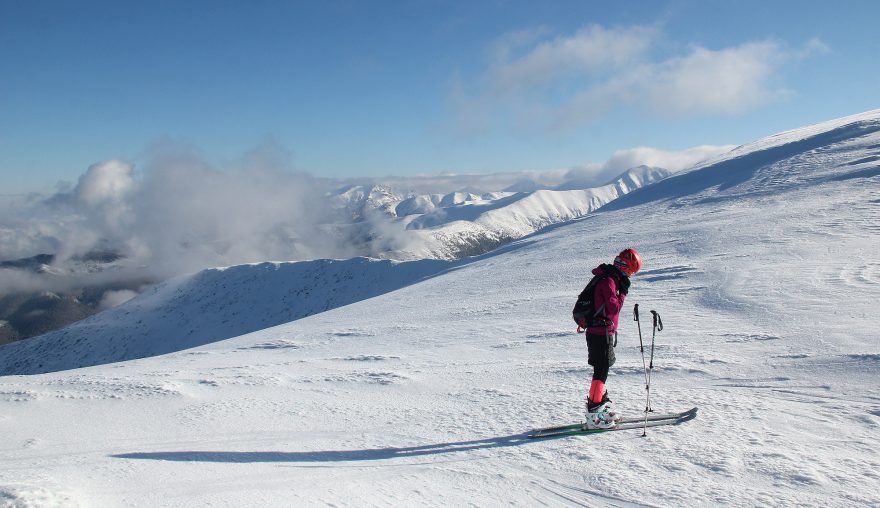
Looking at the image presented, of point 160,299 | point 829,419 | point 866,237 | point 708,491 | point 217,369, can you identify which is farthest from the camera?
point 160,299

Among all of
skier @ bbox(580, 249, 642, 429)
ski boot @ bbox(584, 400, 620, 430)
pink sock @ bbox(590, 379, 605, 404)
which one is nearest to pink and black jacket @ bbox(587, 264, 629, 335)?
skier @ bbox(580, 249, 642, 429)


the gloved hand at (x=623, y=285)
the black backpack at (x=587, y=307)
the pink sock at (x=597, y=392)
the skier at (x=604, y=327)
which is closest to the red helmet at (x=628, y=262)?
the skier at (x=604, y=327)

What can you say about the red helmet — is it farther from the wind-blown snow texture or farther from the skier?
the wind-blown snow texture

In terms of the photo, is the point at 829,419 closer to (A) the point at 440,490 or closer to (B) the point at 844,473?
(B) the point at 844,473

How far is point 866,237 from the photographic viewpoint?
1838cm

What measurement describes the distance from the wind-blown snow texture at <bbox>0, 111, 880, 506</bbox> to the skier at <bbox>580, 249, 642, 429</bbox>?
29cm

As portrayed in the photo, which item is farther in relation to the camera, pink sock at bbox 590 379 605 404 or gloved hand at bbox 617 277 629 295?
gloved hand at bbox 617 277 629 295

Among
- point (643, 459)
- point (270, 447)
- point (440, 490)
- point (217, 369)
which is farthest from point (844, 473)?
point (217, 369)

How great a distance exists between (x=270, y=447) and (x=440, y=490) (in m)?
2.65

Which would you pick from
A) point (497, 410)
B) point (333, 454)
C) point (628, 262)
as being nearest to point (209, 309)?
point (497, 410)

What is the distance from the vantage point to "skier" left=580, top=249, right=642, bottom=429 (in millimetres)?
6746

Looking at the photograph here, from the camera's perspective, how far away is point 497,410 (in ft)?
25.8

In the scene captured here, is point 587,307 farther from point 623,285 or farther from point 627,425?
point 627,425

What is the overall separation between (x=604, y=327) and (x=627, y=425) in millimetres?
1308
